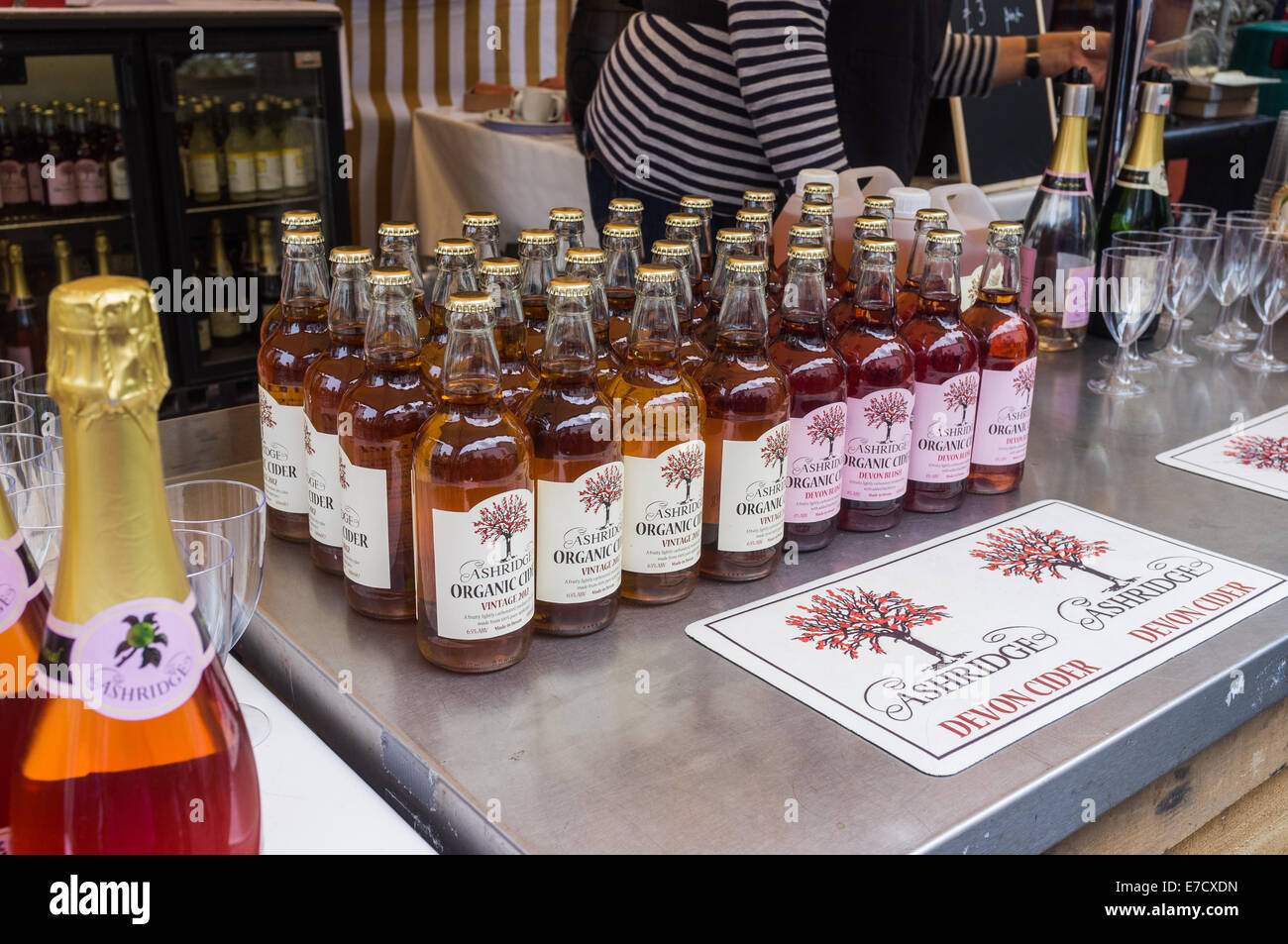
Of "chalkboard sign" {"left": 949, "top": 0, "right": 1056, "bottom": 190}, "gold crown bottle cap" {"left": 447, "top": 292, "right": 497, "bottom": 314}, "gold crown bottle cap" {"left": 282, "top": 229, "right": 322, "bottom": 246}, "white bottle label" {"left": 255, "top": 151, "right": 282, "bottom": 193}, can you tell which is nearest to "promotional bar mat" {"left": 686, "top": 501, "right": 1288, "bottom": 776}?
"gold crown bottle cap" {"left": 447, "top": 292, "right": 497, "bottom": 314}

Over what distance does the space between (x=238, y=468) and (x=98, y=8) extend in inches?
82.2

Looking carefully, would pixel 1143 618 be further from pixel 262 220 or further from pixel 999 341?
pixel 262 220

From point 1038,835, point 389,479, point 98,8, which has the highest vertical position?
point 98,8

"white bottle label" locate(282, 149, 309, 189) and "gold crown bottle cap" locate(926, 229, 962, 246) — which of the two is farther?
"white bottle label" locate(282, 149, 309, 189)

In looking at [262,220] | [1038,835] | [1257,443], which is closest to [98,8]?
[262,220]

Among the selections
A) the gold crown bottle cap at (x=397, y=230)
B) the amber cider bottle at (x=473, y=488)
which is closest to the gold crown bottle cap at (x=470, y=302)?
the amber cider bottle at (x=473, y=488)

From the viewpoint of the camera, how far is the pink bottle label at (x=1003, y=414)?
1141 millimetres

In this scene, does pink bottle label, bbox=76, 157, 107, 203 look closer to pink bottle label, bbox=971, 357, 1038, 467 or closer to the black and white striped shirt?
the black and white striped shirt

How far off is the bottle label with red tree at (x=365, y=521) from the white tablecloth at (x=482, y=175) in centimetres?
219

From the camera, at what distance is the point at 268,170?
3361 mm

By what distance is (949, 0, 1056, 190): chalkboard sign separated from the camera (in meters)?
3.01

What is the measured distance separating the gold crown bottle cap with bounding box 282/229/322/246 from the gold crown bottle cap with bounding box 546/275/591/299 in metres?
0.26

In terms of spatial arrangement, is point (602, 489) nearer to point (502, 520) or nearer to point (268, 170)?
point (502, 520)
